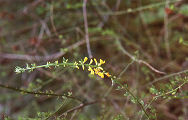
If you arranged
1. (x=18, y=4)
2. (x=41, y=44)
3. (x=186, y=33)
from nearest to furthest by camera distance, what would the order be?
(x=41, y=44) → (x=186, y=33) → (x=18, y=4)

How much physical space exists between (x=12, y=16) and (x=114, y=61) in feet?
3.84

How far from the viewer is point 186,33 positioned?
7.22 ft

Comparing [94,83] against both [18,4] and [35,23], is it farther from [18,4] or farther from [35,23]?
[18,4]

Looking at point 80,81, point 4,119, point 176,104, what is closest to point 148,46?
point 176,104

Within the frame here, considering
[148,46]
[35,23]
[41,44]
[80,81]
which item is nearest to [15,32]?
[35,23]

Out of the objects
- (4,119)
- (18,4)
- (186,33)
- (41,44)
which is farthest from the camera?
(18,4)

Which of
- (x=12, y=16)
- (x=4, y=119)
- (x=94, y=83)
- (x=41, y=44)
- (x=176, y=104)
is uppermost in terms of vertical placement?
(x=12, y=16)

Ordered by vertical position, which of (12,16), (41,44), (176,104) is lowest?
(176,104)

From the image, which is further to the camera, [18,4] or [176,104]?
[18,4]

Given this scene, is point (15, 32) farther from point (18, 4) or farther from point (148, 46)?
point (148, 46)

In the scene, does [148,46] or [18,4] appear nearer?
[148,46]

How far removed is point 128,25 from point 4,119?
1908mm

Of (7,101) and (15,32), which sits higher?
(15,32)

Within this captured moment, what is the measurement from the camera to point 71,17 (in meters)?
2.35
